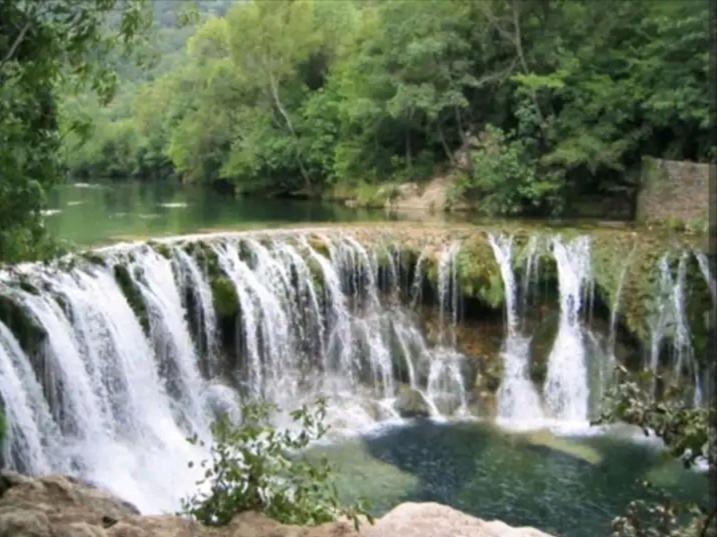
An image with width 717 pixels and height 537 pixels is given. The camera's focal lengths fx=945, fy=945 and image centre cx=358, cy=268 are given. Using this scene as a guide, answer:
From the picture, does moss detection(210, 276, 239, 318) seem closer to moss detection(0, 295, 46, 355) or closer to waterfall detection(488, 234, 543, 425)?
moss detection(0, 295, 46, 355)

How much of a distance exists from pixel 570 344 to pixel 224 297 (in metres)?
5.15

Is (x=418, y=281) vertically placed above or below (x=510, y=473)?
above

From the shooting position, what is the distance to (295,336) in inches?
546

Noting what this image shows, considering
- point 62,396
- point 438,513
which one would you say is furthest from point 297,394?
point 438,513

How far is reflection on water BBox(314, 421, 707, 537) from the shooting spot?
9.71 metres

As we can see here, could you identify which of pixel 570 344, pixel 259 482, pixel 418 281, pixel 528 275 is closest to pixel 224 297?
pixel 418 281

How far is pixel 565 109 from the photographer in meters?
20.6

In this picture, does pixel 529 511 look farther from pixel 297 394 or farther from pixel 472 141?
pixel 472 141

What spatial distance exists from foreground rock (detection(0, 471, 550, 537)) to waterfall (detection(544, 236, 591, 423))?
28.2ft

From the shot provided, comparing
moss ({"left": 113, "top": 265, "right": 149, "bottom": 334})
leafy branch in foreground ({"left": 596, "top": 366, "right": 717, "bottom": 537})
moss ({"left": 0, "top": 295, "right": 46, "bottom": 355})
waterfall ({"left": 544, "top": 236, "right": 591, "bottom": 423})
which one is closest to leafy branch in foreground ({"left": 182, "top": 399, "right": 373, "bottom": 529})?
leafy branch in foreground ({"left": 596, "top": 366, "right": 717, "bottom": 537})

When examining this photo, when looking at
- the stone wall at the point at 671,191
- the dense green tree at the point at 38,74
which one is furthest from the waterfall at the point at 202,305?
the stone wall at the point at 671,191

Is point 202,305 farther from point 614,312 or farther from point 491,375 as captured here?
point 614,312

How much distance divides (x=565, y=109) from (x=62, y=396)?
13.5 meters

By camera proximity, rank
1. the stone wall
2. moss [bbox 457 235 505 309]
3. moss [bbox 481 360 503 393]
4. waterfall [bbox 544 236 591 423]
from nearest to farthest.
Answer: waterfall [bbox 544 236 591 423] → moss [bbox 481 360 503 393] → moss [bbox 457 235 505 309] → the stone wall
